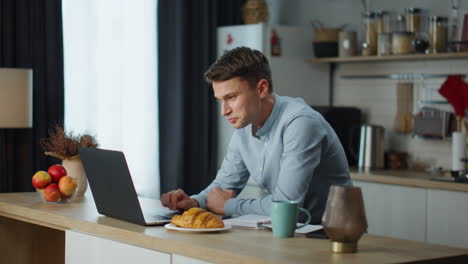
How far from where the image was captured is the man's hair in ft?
8.69

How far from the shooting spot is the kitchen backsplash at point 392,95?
194 inches

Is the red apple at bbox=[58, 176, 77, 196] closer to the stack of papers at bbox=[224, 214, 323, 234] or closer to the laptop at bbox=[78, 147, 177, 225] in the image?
the laptop at bbox=[78, 147, 177, 225]

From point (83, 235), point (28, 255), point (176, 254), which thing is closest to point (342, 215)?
point (176, 254)

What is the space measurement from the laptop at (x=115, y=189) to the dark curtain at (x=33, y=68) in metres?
1.99

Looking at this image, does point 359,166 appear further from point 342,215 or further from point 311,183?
point 342,215

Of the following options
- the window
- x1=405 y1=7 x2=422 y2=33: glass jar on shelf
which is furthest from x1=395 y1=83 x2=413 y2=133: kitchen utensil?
the window

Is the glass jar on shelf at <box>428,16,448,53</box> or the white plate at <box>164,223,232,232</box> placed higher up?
the glass jar on shelf at <box>428,16,448,53</box>

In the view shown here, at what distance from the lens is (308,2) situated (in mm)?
5812

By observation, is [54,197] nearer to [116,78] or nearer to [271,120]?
[271,120]

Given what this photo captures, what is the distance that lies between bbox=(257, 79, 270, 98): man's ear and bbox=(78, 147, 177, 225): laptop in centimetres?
55

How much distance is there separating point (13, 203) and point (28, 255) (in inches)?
14.0

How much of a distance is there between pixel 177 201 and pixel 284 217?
0.70m

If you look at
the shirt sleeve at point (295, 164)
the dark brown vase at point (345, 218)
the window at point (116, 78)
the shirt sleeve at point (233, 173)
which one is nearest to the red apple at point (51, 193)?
the shirt sleeve at point (233, 173)

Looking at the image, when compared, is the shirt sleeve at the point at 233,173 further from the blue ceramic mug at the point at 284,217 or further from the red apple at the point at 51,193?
the blue ceramic mug at the point at 284,217
